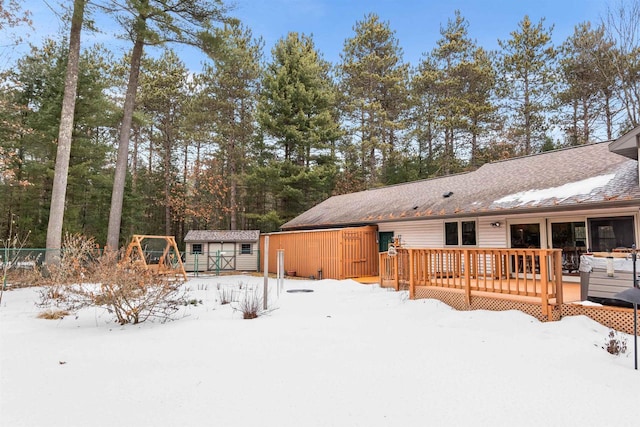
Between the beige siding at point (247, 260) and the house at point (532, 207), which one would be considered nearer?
the house at point (532, 207)

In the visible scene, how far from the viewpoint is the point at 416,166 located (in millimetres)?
25547

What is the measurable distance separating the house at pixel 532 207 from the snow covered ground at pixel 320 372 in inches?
174

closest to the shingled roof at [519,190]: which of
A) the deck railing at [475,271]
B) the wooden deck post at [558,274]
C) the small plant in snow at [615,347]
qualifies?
the deck railing at [475,271]

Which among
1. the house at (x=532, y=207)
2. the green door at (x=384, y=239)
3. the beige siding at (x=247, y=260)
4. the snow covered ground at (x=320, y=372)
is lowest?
the snow covered ground at (x=320, y=372)

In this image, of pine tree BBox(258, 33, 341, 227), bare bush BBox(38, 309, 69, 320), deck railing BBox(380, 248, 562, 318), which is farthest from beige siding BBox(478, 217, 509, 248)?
pine tree BBox(258, 33, 341, 227)

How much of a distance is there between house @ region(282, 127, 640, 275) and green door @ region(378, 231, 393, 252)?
0.04 metres

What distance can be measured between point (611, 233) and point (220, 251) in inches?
638

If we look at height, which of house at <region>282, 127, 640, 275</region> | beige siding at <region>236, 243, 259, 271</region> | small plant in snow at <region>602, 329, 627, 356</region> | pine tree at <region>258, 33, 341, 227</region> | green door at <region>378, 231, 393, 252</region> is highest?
pine tree at <region>258, 33, 341, 227</region>

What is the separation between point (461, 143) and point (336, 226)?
1267 centimetres

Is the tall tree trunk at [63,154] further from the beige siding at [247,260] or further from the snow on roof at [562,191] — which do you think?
the snow on roof at [562,191]

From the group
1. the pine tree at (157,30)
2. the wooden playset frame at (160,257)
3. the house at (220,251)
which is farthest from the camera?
the house at (220,251)

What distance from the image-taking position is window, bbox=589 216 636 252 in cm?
815

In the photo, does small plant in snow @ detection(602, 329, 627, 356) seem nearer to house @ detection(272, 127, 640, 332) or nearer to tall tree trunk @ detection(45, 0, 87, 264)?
house @ detection(272, 127, 640, 332)

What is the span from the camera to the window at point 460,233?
37.9 feet
